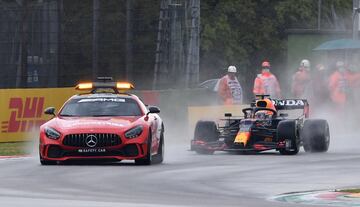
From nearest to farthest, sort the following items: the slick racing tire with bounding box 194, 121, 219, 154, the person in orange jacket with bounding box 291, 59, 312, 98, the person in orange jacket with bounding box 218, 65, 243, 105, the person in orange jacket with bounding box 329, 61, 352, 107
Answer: the slick racing tire with bounding box 194, 121, 219, 154, the person in orange jacket with bounding box 218, 65, 243, 105, the person in orange jacket with bounding box 291, 59, 312, 98, the person in orange jacket with bounding box 329, 61, 352, 107

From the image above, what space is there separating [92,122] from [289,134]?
447 centimetres

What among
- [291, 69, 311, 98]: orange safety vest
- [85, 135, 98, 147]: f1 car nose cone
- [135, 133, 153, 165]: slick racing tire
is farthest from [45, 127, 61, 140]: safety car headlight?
[291, 69, 311, 98]: orange safety vest

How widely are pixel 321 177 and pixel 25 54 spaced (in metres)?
19.1

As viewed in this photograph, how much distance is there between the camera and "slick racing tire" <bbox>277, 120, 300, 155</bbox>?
79.8 feet

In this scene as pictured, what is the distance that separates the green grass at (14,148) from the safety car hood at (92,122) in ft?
15.0

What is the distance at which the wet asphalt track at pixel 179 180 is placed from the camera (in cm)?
1523

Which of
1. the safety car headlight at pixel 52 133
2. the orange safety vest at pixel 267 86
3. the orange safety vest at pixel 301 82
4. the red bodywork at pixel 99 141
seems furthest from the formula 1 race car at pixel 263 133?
the orange safety vest at pixel 301 82

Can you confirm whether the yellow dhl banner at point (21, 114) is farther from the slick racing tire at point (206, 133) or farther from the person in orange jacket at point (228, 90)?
the slick racing tire at point (206, 133)

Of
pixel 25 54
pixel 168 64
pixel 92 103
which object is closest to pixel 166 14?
pixel 168 64

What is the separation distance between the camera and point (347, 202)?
49.5ft

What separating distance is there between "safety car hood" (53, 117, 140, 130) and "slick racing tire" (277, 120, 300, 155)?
375cm

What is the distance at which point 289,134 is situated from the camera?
2433 cm

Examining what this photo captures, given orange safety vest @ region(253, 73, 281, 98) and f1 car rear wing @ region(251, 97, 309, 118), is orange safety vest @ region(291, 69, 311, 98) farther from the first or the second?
f1 car rear wing @ region(251, 97, 309, 118)

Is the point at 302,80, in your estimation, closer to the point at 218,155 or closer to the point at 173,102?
the point at 173,102
